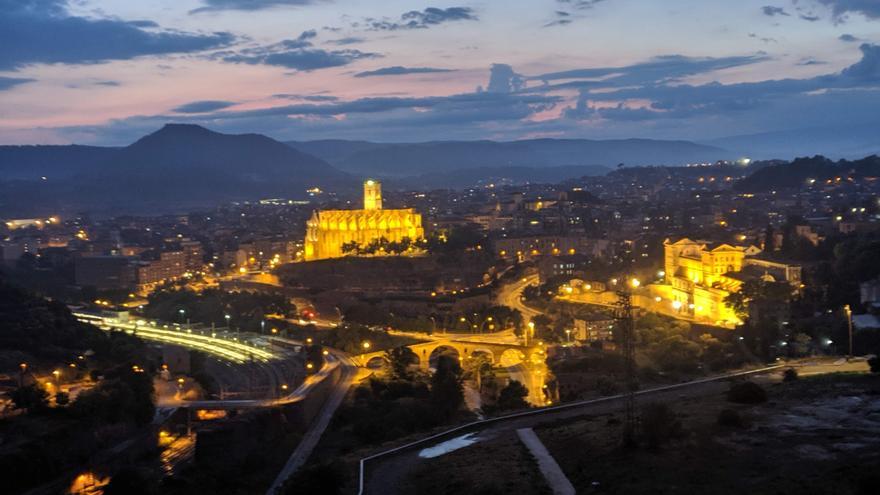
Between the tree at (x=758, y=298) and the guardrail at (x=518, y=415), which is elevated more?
the tree at (x=758, y=298)

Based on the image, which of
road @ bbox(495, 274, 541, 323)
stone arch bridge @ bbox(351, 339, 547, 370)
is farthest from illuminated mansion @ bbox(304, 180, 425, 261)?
stone arch bridge @ bbox(351, 339, 547, 370)

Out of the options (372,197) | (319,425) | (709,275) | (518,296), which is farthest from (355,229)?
(319,425)

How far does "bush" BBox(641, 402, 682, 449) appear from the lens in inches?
571

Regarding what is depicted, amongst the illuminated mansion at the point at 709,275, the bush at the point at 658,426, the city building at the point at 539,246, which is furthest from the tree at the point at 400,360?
the city building at the point at 539,246

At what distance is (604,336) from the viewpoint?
3538 cm

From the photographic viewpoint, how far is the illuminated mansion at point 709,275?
34.8m

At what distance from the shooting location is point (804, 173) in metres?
82.2

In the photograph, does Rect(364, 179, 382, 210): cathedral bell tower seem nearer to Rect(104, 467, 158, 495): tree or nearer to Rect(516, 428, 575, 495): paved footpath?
Rect(104, 467, 158, 495): tree

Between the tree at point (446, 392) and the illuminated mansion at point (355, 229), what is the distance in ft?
94.1

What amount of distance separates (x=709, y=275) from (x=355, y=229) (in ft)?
86.9

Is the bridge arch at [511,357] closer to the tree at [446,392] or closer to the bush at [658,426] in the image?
the tree at [446,392]

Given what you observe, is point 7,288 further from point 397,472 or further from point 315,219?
point 397,472

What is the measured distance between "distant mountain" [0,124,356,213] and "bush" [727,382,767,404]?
12243 centimetres

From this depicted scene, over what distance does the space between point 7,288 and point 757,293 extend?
2947cm
